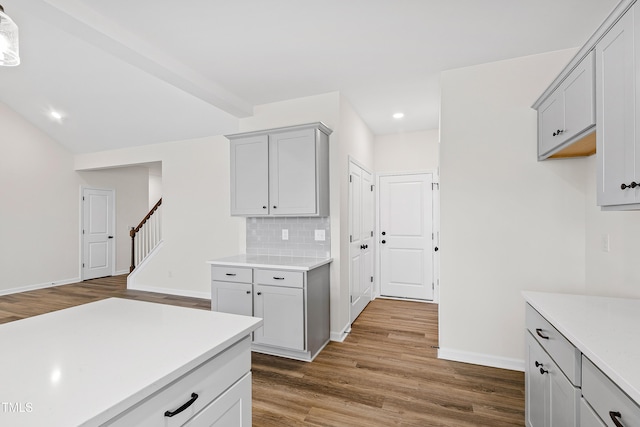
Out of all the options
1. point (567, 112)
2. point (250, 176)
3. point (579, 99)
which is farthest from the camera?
point (250, 176)

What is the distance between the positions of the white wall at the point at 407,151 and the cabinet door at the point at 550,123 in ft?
7.15

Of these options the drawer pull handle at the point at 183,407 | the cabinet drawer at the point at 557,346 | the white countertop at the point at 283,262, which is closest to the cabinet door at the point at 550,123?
the cabinet drawer at the point at 557,346

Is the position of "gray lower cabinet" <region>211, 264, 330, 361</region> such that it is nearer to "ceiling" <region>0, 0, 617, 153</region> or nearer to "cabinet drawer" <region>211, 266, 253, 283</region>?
"cabinet drawer" <region>211, 266, 253, 283</region>

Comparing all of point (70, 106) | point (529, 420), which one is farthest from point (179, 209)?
point (529, 420)

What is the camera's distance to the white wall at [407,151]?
4.71 m

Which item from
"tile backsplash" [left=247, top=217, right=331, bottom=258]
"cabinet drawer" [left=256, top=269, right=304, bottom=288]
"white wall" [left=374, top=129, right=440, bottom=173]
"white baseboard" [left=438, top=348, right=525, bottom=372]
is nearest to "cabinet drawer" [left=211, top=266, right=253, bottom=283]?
"cabinet drawer" [left=256, top=269, right=304, bottom=288]

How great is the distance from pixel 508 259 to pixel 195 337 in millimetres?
2634

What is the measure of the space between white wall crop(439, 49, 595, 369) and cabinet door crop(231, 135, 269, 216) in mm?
1823

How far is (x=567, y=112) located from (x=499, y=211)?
97 cm

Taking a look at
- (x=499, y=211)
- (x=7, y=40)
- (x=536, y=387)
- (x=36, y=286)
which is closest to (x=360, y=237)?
(x=499, y=211)

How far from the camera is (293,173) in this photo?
314 centimetres

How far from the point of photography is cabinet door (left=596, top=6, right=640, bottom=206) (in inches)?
53.6

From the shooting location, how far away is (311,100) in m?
3.42

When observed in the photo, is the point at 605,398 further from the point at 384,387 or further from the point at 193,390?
the point at 384,387
